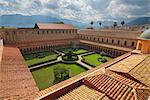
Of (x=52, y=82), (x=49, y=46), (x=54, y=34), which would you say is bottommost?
(x=52, y=82)

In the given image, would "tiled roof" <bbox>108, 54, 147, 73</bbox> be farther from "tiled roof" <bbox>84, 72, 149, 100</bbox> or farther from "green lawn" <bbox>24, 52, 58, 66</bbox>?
"green lawn" <bbox>24, 52, 58, 66</bbox>

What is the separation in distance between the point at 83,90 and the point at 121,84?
3073mm

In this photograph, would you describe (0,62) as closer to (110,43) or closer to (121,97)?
(121,97)

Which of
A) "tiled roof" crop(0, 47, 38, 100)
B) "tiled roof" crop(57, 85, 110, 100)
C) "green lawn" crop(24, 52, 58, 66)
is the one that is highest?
"tiled roof" crop(57, 85, 110, 100)

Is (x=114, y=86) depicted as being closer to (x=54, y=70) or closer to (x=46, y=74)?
(x=54, y=70)

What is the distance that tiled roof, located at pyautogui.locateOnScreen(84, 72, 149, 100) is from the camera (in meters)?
9.03

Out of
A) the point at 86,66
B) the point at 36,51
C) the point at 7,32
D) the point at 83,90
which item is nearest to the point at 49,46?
the point at 36,51

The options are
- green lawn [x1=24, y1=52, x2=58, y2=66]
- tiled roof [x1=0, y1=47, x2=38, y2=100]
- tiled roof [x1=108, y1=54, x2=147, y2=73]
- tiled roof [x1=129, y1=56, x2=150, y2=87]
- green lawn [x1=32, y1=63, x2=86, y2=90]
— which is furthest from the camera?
green lawn [x1=24, y1=52, x2=58, y2=66]

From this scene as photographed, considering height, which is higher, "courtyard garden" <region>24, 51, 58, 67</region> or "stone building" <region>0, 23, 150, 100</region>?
"stone building" <region>0, 23, 150, 100</region>

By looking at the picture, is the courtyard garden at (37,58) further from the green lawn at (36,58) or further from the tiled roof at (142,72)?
the tiled roof at (142,72)

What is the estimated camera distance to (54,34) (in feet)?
171

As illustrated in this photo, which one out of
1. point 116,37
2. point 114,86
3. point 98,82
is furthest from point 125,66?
point 116,37

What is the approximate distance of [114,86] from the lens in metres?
10.0

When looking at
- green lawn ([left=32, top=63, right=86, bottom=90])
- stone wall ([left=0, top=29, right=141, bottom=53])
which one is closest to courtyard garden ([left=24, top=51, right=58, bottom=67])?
green lawn ([left=32, top=63, right=86, bottom=90])
